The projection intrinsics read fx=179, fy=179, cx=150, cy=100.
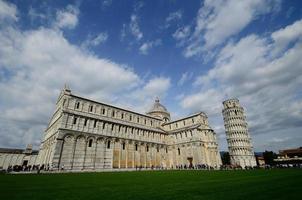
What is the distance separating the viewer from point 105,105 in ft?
140

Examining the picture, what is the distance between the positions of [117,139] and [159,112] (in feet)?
87.9

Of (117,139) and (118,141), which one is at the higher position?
(117,139)

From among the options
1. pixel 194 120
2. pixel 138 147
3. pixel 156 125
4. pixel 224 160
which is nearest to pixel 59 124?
pixel 138 147

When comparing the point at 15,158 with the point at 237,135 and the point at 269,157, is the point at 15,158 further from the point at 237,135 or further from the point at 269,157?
the point at 269,157

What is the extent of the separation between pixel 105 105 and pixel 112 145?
9.85 metres

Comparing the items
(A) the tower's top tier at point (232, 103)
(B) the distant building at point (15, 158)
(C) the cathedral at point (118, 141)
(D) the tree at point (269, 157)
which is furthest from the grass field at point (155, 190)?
(D) the tree at point (269, 157)

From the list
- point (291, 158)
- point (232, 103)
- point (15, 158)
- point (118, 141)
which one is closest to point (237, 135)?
point (232, 103)

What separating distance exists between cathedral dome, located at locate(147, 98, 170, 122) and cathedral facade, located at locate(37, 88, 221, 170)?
5.85m

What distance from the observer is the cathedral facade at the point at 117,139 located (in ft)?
105

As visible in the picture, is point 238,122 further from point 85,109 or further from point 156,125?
point 85,109

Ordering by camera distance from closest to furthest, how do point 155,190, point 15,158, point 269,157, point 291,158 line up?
point 155,190 → point 15,158 → point 291,158 → point 269,157

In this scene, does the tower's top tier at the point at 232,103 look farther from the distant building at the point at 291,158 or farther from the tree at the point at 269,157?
the distant building at the point at 291,158

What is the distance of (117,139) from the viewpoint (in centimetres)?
A: 3944

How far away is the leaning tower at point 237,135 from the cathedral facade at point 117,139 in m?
22.2
